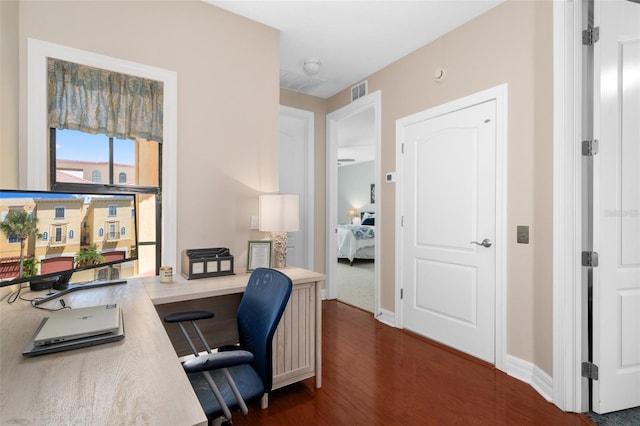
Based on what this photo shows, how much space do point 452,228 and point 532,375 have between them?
1228mm

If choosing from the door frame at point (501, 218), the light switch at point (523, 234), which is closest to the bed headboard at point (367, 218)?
the door frame at point (501, 218)

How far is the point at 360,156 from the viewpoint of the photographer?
9.13 m

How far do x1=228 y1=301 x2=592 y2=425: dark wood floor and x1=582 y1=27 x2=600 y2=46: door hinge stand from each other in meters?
2.24

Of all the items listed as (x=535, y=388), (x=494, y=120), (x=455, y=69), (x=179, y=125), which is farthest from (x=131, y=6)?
(x=535, y=388)

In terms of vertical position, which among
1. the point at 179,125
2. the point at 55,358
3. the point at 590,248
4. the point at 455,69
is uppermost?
the point at 455,69

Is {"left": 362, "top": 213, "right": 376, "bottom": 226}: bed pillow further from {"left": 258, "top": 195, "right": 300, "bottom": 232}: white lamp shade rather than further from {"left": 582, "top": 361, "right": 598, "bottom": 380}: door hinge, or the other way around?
{"left": 582, "top": 361, "right": 598, "bottom": 380}: door hinge

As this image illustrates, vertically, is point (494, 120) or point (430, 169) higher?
point (494, 120)

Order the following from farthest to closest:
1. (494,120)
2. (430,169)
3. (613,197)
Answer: (430,169) → (494,120) → (613,197)

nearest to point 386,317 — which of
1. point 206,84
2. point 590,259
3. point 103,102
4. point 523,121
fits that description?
point 590,259

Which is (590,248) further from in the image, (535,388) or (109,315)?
(109,315)

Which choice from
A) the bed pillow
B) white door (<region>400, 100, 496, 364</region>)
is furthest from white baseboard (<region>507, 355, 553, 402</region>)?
the bed pillow

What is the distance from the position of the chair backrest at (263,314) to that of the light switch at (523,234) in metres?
1.85

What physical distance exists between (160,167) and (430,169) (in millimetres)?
2343

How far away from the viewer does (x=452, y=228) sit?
9.50 feet
